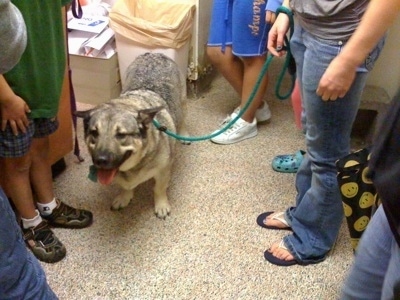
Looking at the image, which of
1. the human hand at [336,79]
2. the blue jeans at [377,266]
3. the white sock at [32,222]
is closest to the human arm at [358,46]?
the human hand at [336,79]

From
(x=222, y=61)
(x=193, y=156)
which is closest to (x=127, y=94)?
(x=193, y=156)

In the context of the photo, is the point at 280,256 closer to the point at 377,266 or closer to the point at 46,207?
the point at 377,266

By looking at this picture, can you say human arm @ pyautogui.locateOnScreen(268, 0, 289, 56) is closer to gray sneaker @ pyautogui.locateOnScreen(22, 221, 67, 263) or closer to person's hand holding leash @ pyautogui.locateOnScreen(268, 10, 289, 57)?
person's hand holding leash @ pyautogui.locateOnScreen(268, 10, 289, 57)

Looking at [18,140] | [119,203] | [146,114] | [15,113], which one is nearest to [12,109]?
[15,113]

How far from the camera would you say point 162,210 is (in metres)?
1.96

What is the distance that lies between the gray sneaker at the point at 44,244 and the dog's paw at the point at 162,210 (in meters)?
0.42

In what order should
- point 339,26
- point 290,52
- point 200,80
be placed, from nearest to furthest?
point 339,26
point 290,52
point 200,80

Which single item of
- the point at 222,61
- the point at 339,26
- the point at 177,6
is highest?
the point at 339,26

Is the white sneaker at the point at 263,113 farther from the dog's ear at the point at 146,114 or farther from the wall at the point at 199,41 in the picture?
the dog's ear at the point at 146,114

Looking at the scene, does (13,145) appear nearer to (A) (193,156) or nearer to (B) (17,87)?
(B) (17,87)

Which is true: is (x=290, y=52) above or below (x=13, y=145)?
above

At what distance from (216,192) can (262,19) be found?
2.86 ft

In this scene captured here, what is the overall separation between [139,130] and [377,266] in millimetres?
1017

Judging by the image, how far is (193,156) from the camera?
237 cm
